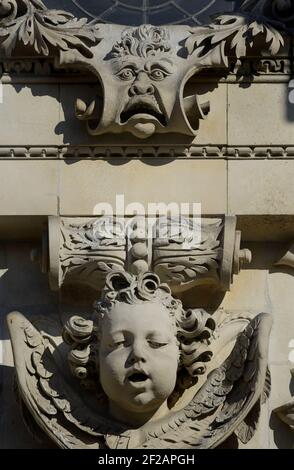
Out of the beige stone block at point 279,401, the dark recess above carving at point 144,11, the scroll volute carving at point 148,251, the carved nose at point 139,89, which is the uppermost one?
the dark recess above carving at point 144,11

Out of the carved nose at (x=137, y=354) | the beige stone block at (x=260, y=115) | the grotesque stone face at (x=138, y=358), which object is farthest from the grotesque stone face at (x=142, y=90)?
the carved nose at (x=137, y=354)

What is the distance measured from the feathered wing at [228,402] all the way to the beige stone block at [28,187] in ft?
4.43

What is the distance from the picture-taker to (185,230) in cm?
1730

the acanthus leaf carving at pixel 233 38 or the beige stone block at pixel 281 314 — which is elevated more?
the acanthus leaf carving at pixel 233 38

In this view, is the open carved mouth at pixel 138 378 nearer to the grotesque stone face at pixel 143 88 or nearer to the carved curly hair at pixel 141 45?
the grotesque stone face at pixel 143 88

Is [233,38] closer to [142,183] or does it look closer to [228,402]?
[142,183]

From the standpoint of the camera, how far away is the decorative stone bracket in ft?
56.5

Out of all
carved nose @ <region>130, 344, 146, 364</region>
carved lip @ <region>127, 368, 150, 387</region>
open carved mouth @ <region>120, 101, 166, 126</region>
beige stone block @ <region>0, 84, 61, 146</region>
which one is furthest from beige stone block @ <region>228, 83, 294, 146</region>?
→ carved lip @ <region>127, 368, 150, 387</region>

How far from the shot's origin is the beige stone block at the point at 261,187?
1739 cm

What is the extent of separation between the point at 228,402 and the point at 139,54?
2115 millimetres

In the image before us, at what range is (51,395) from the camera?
17062 mm

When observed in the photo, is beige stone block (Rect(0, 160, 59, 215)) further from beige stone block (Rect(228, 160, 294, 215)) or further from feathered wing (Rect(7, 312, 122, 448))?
beige stone block (Rect(228, 160, 294, 215))
